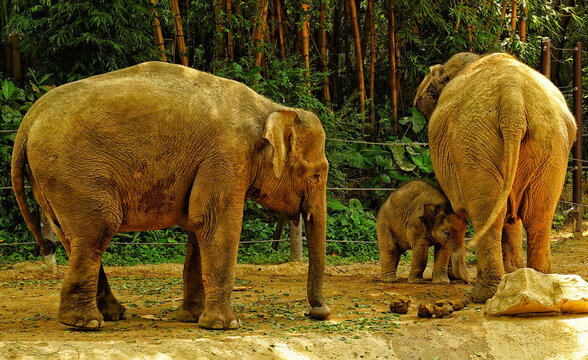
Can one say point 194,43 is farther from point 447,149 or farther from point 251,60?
point 447,149

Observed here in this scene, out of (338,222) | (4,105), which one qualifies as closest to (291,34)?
(338,222)

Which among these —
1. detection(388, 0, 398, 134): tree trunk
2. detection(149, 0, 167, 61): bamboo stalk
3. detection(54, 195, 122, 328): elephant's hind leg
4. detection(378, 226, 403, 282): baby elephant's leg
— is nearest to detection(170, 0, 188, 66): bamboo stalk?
detection(149, 0, 167, 61): bamboo stalk

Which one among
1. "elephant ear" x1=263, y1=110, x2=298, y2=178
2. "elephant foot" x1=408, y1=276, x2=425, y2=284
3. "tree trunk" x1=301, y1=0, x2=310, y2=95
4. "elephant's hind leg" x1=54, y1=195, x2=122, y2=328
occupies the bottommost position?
"elephant foot" x1=408, y1=276, x2=425, y2=284

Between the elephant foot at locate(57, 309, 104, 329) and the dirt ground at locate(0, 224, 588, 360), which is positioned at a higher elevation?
the elephant foot at locate(57, 309, 104, 329)

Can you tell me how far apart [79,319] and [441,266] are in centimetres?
434

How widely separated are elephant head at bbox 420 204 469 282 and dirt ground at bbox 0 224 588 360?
1.18 feet

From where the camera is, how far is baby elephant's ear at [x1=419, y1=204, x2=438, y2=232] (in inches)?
309

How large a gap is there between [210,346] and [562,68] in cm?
1743

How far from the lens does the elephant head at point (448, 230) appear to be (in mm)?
7695

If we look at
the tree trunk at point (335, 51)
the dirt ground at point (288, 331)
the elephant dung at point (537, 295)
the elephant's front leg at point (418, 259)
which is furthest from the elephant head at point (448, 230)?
the tree trunk at point (335, 51)

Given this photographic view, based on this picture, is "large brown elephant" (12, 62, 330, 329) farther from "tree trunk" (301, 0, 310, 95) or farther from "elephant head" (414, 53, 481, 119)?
"tree trunk" (301, 0, 310, 95)

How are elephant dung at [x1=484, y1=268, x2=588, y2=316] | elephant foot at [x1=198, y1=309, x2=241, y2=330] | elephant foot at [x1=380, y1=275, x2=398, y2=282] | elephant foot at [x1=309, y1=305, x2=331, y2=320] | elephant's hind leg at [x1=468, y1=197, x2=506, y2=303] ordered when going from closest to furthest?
1. elephant foot at [x1=198, y1=309, x2=241, y2=330]
2. elephant dung at [x1=484, y1=268, x2=588, y2=316]
3. elephant foot at [x1=309, y1=305, x2=331, y2=320]
4. elephant's hind leg at [x1=468, y1=197, x2=506, y2=303]
5. elephant foot at [x1=380, y1=275, x2=398, y2=282]

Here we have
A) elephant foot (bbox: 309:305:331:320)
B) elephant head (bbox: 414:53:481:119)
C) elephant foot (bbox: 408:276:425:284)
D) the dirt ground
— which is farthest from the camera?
elephant foot (bbox: 408:276:425:284)

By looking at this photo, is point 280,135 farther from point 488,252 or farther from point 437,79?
point 437,79
